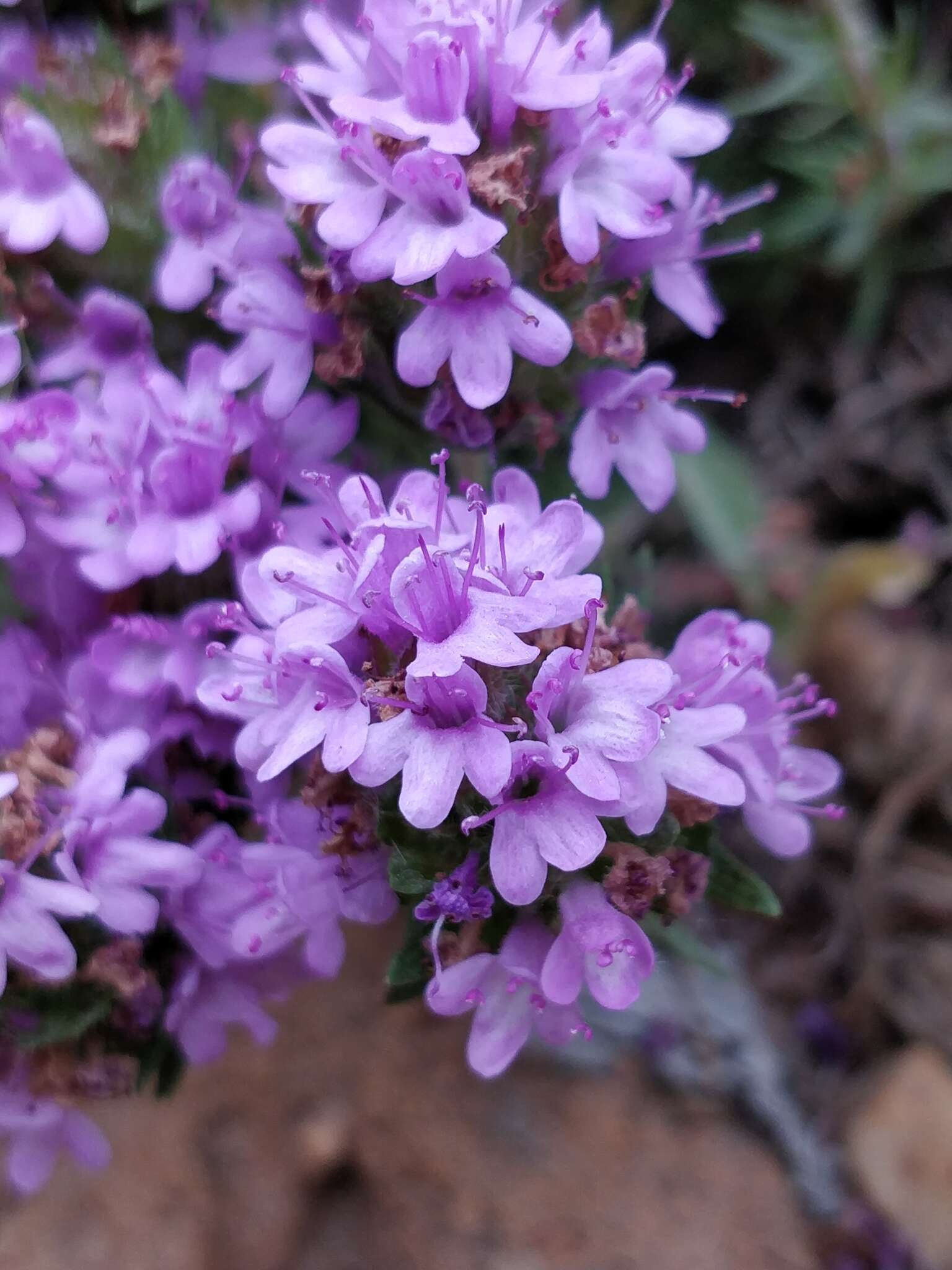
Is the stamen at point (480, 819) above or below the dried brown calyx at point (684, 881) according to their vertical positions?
above

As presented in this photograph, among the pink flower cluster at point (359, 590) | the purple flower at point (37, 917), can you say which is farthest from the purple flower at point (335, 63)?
the purple flower at point (37, 917)

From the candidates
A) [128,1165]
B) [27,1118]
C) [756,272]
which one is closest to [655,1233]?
[128,1165]

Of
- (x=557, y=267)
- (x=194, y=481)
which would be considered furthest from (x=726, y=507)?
(x=194, y=481)

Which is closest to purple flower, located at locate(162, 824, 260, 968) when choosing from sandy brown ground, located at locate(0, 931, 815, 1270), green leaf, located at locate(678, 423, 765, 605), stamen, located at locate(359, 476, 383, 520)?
stamen, located at locate(359, 476, 383, 520)

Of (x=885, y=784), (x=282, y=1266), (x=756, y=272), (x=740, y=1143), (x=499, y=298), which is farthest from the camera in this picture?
(x=756, y=272)

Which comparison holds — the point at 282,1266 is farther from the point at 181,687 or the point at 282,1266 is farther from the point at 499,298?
the point at 499,298

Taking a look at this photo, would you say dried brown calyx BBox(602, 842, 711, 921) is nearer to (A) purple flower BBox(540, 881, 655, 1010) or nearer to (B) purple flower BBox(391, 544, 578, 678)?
(A) purple flower BBox(540, 881, 655, 1010)

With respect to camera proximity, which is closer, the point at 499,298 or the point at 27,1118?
the point at 499,298

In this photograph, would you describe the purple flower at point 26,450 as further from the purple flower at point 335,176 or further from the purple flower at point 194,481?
the purple flower at point 335,176

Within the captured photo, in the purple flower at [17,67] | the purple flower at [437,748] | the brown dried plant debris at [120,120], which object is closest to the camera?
the purple flower at [437,748]
